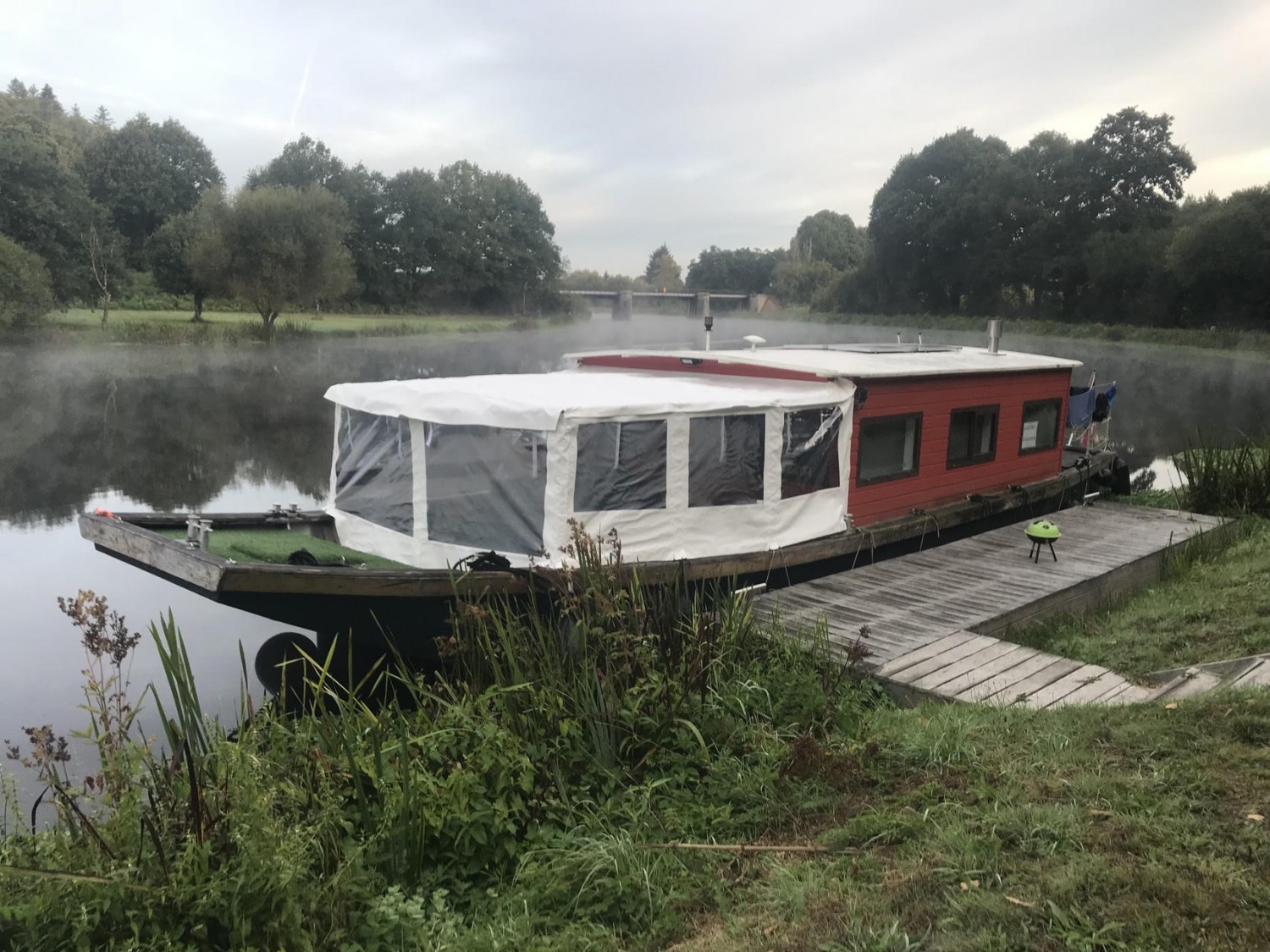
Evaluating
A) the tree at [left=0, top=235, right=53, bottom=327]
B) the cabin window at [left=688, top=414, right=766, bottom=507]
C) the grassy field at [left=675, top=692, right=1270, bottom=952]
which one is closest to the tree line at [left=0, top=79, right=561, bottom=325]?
the tree at [left=0, top=235, right=53, bottom=327]

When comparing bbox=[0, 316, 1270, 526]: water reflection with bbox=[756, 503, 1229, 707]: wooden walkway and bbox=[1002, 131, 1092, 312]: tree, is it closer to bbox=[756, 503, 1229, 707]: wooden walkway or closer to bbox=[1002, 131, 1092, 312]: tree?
bbox=[1002, 131, 1092, 312]: tree

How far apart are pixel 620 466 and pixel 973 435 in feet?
15.7

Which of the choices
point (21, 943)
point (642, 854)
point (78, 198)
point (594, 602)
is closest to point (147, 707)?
point (594, 602)

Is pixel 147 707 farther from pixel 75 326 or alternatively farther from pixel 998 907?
pixel 75 326

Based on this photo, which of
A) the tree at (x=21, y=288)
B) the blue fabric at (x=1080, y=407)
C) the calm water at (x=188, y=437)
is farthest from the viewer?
the tree at (x=21, y=288)

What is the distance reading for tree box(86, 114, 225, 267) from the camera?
43.5 m

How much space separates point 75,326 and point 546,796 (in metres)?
36.1

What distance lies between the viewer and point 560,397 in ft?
24.1

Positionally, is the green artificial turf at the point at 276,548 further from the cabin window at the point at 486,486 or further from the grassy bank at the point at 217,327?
the grassy bank at the point at 217,327

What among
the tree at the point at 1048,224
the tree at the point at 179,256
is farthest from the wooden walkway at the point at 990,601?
the tree at the point at 1048,224

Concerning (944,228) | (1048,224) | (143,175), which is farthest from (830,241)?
(143,175)

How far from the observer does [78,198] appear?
36.4 metres

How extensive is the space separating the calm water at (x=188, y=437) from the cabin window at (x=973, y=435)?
703cm

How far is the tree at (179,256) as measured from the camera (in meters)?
38.2
